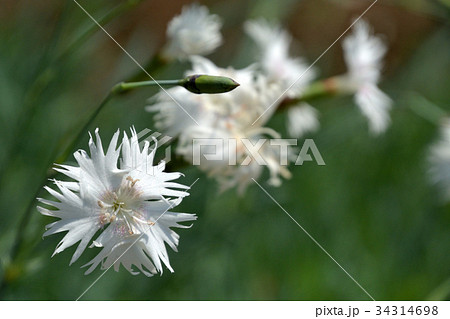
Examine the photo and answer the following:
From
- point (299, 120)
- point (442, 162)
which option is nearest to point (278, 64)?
point (299, 120)

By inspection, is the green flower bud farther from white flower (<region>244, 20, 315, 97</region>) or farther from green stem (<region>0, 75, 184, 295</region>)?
white flower (<region>244, 20, 315, 97</region>)

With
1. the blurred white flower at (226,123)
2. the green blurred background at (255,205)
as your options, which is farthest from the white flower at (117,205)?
the green blurred background at (255,205)

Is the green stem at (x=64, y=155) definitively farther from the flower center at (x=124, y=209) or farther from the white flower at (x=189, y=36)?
the white flower at (x=189, y=36)

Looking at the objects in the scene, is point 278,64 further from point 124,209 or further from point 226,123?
point 124,209

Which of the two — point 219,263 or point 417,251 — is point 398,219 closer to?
point 417,251

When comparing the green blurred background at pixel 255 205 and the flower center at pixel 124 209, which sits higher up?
the green blurred background at pixel 255 205
